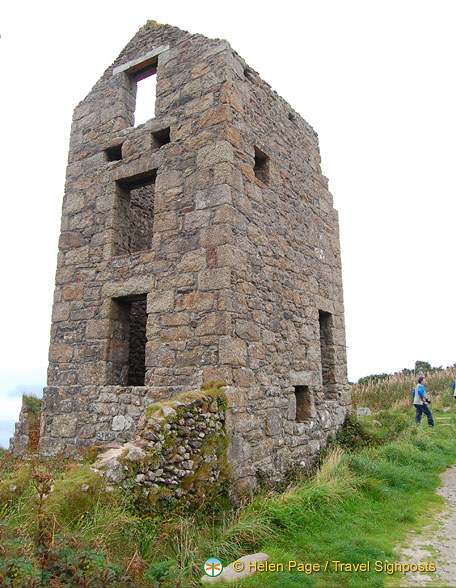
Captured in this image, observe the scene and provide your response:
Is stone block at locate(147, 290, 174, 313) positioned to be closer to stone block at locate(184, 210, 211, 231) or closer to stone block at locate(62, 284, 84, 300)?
stone block at locate(184, 210, 211, 231)

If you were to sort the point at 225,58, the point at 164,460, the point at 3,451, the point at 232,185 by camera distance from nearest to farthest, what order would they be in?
the point at 164,460 → the point at 232,185 → the point at 225,58 → the point at 3,451

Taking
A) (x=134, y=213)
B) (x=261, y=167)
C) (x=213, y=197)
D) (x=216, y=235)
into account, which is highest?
(x=261, y=167)

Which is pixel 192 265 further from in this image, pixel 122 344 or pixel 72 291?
pixel 72 291

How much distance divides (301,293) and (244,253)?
1881mm

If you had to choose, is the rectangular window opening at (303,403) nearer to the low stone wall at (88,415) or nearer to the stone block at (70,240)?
the low stone wall at (88,415)

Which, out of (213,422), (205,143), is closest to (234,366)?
(213,422)

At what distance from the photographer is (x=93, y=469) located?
159 inches

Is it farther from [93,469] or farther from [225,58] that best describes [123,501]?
[225,58]

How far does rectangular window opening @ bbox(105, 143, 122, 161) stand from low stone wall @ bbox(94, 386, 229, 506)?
15.1 ft

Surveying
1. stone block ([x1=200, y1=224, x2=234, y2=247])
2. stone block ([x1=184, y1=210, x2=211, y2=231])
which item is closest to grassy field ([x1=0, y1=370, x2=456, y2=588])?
stone block ([x1=200, y1=224, x2=234, y2=247])

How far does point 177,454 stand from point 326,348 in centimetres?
467

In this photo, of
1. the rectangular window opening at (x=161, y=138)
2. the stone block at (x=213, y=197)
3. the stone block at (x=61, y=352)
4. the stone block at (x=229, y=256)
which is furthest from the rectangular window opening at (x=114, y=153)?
the stone block at (x=61, y=352)

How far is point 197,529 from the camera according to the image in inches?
171

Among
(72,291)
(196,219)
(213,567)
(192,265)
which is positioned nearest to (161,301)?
(192,265)
